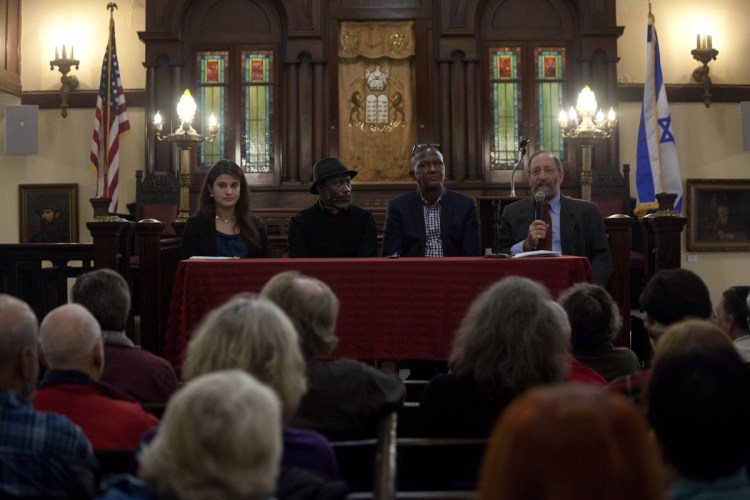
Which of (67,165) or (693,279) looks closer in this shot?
(693,279)

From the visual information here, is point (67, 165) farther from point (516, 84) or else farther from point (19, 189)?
point (516, 84)

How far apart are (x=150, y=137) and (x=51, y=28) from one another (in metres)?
1.97

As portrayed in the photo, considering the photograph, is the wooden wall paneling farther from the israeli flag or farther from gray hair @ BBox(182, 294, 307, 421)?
gray hair @ BBox(182, 294, 307, 421)

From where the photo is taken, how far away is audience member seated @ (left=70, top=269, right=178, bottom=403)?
2.92m

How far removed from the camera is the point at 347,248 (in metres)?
5.05

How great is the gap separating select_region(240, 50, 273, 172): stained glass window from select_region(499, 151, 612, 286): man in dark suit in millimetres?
5776

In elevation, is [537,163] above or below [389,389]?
above

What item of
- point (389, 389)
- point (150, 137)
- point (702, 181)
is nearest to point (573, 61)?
point (702, 181)

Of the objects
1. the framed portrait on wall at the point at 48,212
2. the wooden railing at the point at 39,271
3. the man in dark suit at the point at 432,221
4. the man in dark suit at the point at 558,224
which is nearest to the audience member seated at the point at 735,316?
the man in dark suit at the point at 558,224

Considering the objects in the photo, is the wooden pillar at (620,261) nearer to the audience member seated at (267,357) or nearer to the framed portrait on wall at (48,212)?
the audience member seated at (267,357)

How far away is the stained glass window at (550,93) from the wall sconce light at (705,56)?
5.38 feet

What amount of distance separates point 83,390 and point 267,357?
0.83m

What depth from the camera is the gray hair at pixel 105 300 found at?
320cm

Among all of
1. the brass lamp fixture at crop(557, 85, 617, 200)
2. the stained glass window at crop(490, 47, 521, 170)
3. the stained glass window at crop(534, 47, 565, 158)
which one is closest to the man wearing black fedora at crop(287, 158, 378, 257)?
the brass lamp fixture at crop(557, 85, 617, 200)
